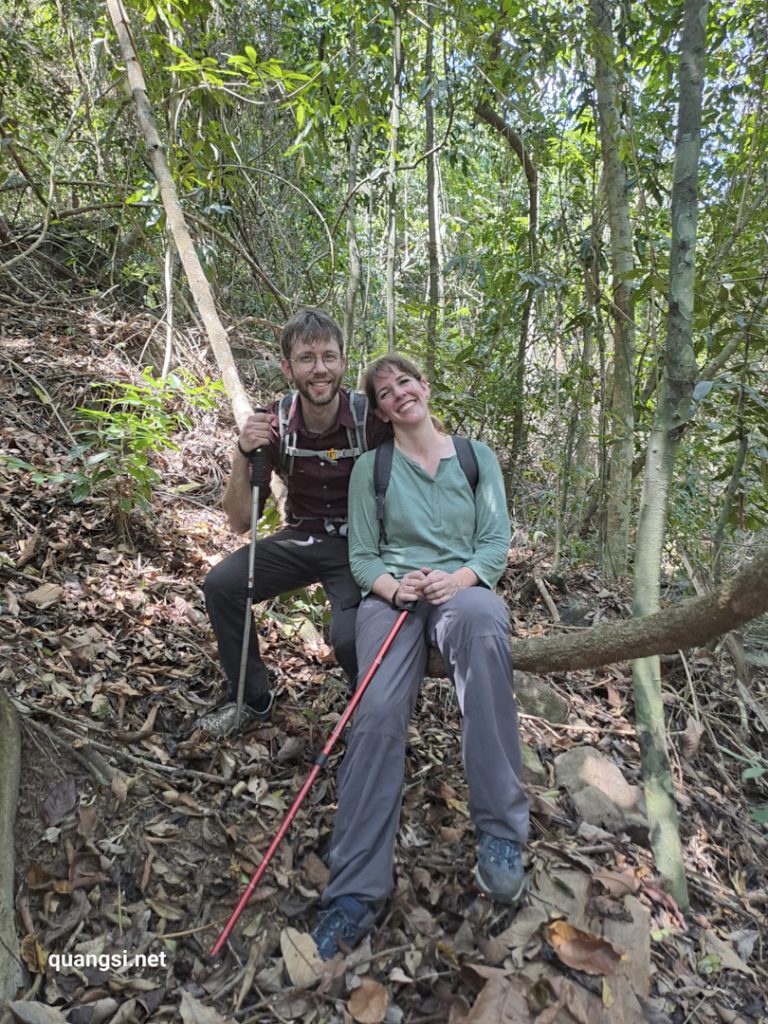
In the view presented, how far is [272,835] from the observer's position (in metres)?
2.79

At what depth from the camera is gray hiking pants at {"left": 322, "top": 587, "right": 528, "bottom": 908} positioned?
235 cm

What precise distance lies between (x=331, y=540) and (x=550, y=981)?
2040mm

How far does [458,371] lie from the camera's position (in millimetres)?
6379

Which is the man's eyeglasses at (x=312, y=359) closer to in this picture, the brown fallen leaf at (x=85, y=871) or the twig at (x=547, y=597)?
the brown fallen leaf at (x=85, y=871)

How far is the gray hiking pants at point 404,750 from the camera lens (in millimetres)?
2350

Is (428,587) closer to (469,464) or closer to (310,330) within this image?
Result: (469,464)

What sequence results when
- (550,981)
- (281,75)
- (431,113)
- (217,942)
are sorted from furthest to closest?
(431,113), (281,75), (217,942), (550,981)

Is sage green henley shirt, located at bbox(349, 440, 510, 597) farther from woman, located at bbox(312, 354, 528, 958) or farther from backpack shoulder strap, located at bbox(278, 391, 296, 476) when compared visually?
backpack shoulder strap, located at bbox(278, 391, 296, 476)

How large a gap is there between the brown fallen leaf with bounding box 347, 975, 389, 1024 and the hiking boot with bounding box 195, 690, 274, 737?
1.34 meters

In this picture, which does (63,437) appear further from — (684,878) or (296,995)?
(684,878)

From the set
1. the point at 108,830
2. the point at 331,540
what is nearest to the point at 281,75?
the point at 331,540

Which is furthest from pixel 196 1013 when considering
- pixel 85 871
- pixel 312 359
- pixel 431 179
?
pixel 431 179

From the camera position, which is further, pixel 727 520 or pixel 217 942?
pixel 727 520

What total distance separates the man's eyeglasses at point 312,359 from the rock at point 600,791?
2.33 meters
